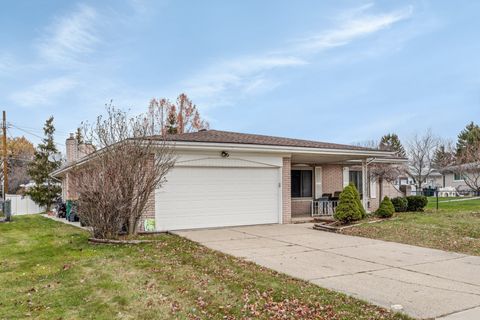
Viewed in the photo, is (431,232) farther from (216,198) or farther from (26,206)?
(26,206)

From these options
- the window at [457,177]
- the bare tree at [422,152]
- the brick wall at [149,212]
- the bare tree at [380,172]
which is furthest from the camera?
the bare tree at [422,152]

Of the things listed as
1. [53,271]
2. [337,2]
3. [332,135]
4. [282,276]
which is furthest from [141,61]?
[332,135]

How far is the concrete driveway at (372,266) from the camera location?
17.6 ft

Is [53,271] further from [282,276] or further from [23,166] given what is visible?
[23,166]

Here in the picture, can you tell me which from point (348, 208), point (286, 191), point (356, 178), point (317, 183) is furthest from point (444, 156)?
point (348, 208)

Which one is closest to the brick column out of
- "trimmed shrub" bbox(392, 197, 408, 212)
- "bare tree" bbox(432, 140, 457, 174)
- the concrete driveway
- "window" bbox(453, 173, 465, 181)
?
the concrete driveway

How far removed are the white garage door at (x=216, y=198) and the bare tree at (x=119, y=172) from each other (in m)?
1.31

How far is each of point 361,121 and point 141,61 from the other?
1785 cm

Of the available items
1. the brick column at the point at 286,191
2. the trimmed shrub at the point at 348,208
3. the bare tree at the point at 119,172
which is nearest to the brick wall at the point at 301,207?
the brick column at the point at 286,191

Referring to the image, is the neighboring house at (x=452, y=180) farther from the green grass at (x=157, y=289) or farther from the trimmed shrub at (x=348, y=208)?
the green grass at (x=157, y=289)

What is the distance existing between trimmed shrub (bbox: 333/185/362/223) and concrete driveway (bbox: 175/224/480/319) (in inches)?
51.1

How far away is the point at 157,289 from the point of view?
593 cm

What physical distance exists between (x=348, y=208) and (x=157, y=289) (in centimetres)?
856

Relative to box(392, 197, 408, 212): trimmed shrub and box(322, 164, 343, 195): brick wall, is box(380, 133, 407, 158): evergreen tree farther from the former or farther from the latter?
box(392, 197, 408, 212): trimmed shrub
